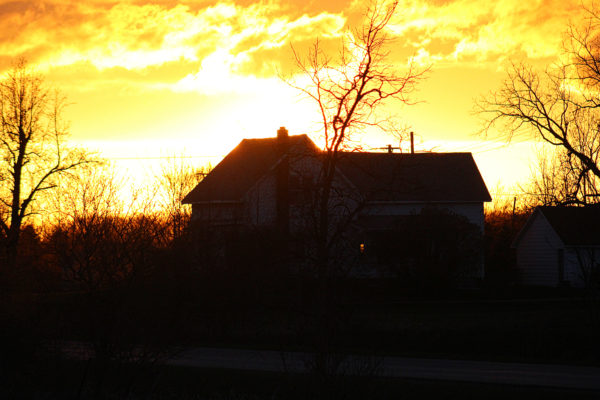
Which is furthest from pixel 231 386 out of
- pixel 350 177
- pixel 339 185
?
pixel 350 177

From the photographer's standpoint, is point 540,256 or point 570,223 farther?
point 540,256

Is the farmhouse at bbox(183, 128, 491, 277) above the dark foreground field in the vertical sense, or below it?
above

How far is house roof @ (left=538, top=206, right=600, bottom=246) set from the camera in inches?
1613

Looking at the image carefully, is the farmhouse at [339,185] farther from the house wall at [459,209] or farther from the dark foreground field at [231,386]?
the dark foreground field at [231,386]

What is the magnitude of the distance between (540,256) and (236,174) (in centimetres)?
1989

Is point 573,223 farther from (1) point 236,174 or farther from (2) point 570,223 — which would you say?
(1) point 236,174

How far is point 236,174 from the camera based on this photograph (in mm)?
44781

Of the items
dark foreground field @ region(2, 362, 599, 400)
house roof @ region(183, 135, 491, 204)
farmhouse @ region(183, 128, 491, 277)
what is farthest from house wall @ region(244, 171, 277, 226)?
dark foreground field @ region(2, 362, 599, 400)

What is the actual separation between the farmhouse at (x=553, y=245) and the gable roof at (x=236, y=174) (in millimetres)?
17324

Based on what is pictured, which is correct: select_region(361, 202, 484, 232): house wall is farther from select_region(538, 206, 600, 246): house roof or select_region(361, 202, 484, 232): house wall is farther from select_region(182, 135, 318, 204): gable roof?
select_region(182, 135, 318, 204): gable roof

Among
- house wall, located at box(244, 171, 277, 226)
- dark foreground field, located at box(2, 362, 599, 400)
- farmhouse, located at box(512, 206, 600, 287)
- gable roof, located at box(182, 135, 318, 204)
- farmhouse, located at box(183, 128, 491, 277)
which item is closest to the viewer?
dark foreground field, located at box(2, 362, 599, 400)

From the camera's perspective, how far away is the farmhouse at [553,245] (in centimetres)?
4206

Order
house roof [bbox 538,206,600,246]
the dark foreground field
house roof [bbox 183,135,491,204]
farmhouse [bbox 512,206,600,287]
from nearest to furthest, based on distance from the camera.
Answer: the dark foreground field → house roof [bbox 538,206,600,246] → farmhouse [bbox 512,206,600,287] → house roof [bbox 183,135,491,204]

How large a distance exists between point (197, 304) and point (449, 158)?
96.8 ft
